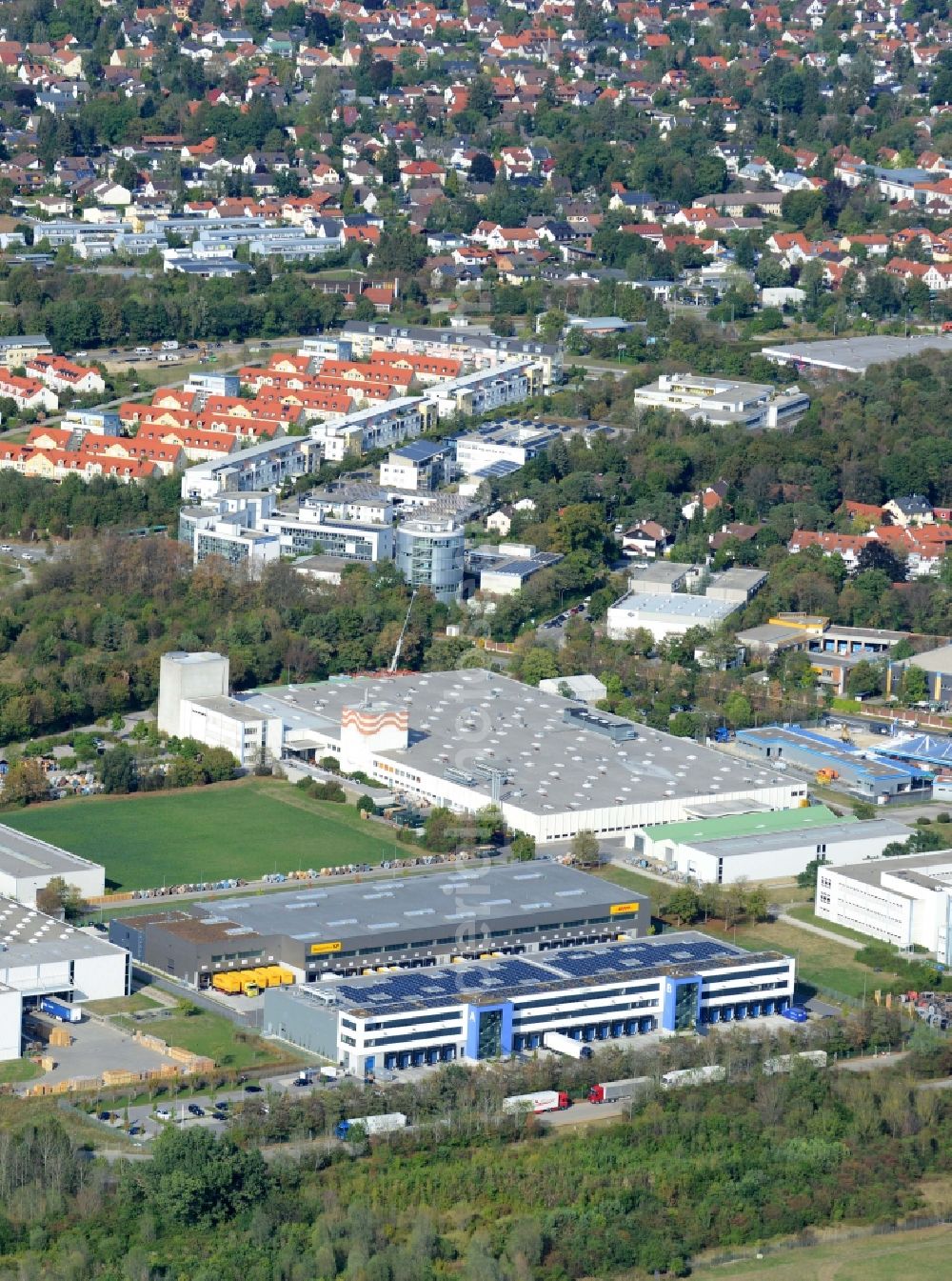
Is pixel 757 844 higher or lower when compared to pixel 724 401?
lower

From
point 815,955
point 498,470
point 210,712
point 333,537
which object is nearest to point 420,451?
point 498,470

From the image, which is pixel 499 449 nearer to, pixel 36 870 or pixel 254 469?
pixel 254 469

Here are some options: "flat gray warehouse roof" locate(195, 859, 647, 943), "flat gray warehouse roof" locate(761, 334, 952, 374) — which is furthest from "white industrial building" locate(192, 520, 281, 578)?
"flat gray warehouse roof" locate(761, 334, 952, 374)

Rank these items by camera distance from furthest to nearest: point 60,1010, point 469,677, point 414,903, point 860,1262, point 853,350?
point 853,350 → point 469,677 → point 414,903 → point 60,1010 → point 860,1262

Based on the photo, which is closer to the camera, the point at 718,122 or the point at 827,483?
the point at 827,483

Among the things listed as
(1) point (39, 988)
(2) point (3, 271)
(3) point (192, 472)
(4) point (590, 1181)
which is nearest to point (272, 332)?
(2) point (3, 271)

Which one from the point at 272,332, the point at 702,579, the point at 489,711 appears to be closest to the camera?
the point at 489,711

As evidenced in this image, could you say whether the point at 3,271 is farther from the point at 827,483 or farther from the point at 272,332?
the point at 827,483
